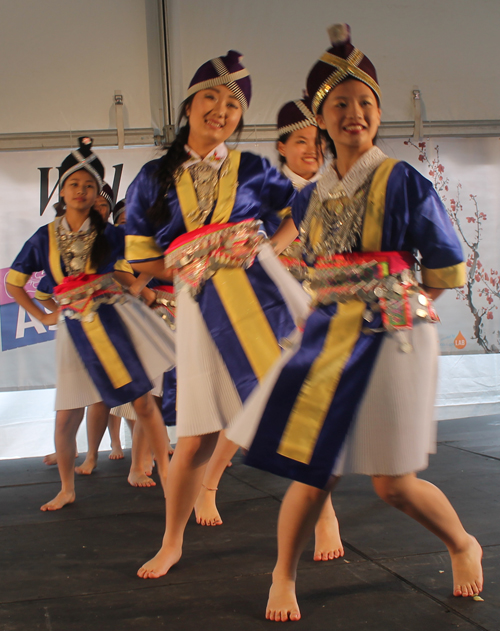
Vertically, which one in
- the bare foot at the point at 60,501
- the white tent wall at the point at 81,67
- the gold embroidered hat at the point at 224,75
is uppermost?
the white tent wall at the point at 81,67

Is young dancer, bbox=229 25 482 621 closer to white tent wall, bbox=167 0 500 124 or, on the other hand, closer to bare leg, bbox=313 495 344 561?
bare leg, bbox=313 495 344 561

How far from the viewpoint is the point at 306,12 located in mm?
4801

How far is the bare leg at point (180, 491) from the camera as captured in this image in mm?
1918

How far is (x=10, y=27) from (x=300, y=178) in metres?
2.95

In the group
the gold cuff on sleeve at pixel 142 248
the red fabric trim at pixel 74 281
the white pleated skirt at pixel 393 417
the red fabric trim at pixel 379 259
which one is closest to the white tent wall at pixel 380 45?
the red fabric trim at pixel 74 281

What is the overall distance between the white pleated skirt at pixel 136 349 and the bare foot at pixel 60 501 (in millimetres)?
408

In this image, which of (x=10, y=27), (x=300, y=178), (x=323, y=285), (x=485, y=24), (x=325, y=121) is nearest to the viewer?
(x=323, y=285)

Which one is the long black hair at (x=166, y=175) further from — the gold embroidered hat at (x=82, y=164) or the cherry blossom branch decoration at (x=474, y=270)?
the cherry blossom branch decoration at (x=474, y=270)

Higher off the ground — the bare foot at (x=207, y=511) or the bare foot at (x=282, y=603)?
the bare foot at (x=282, y=603)

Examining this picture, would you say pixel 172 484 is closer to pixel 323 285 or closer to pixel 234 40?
pixel 323 285

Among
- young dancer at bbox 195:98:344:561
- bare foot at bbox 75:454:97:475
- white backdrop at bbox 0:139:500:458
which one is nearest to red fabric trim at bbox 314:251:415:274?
young dancer at bbox 195:98:344:561

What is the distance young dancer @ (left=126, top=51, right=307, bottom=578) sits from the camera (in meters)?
1.93

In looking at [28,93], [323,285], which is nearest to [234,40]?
[28,93]

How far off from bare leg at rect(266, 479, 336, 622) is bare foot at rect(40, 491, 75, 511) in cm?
157
